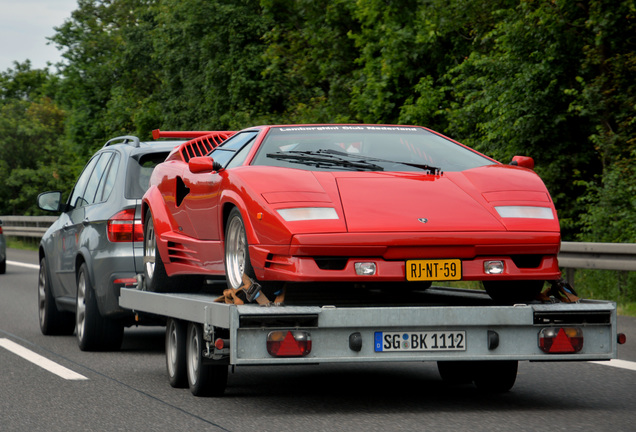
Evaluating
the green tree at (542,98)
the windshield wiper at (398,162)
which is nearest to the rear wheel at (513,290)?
the windshield wiper at (398,162)

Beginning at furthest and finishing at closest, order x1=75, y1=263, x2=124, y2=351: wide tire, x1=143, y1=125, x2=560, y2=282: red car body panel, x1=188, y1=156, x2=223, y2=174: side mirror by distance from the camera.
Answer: x1=75, y1=263, x2=124, y2=351: wide tire < x1=188, y1=156, x2=223, y2=174: side mirror < x1=143, y1=125, x2=560, y2=282: red car body panel

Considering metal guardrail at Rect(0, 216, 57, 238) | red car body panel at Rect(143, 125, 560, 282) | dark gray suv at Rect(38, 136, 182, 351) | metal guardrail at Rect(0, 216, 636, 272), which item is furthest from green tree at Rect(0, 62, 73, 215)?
red car body panel at Rect(143, 125, 560, 282)

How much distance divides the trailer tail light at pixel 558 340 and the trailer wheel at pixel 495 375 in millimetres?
1056

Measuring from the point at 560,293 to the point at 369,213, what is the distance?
4.43ft

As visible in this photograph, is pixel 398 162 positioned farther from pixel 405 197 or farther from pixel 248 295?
pixel 248 295

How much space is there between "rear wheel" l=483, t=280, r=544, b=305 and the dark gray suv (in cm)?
369

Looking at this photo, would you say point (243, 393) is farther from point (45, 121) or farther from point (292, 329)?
point (45, 121)

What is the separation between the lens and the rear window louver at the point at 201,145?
29.0 ft

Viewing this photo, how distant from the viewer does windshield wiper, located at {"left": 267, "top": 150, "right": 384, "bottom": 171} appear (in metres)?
7.23

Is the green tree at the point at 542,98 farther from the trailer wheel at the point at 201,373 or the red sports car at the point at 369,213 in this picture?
the trailer wheel at the point at 201,373

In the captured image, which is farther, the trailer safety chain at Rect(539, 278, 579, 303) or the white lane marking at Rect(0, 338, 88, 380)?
the white lane marking at Rect(0, 338, 88, 380)

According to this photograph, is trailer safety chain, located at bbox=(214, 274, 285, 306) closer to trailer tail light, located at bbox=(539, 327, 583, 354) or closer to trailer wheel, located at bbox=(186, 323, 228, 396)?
trailer wheel, located at bbox=(186, 323, 228, 396)

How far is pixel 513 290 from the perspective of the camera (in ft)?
24.3

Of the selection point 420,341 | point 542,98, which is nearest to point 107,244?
point 420,341
